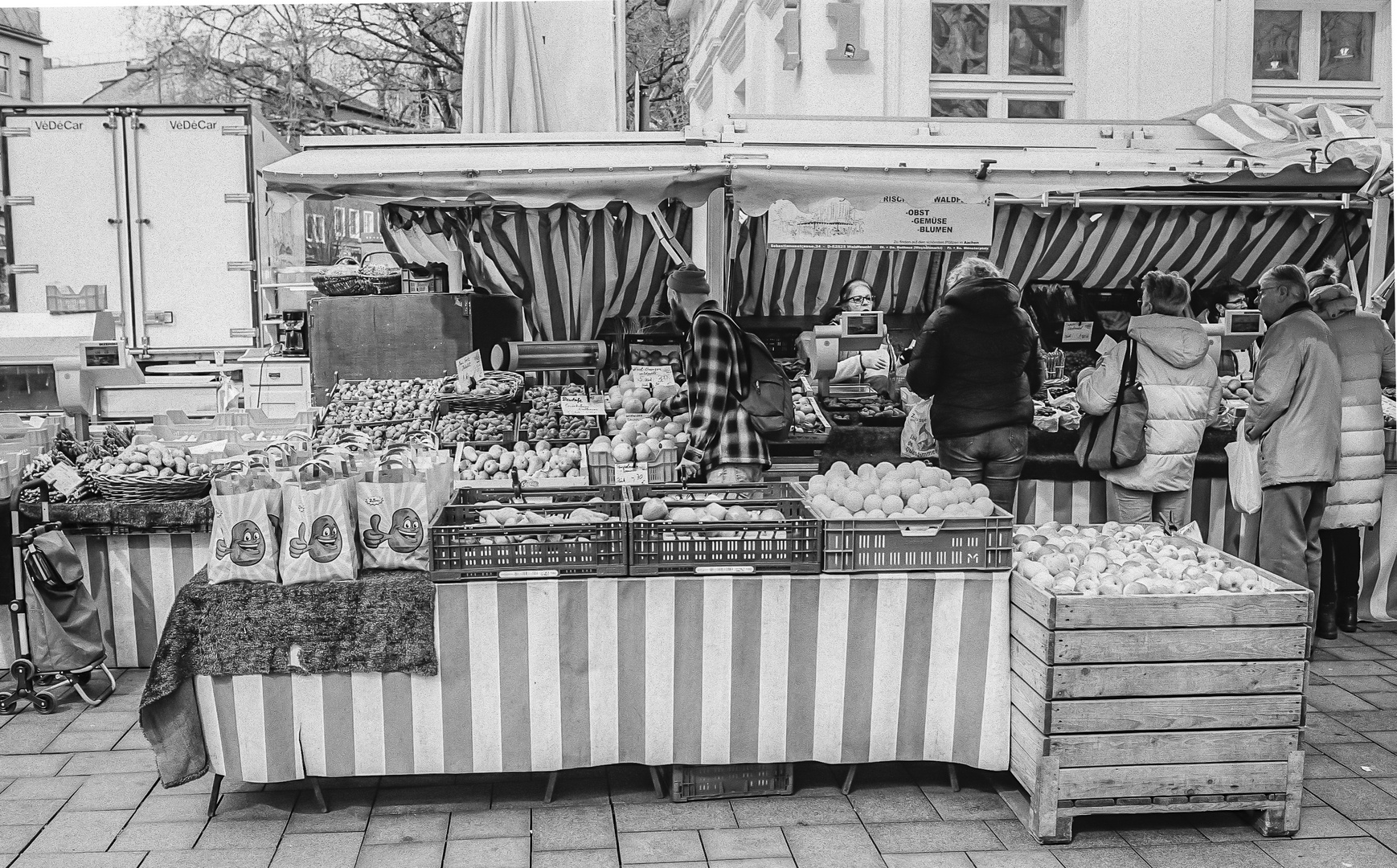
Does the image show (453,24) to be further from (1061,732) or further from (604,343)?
(1061,732)

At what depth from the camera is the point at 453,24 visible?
24469 mm

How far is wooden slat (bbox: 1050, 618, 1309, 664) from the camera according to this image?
4.06 m

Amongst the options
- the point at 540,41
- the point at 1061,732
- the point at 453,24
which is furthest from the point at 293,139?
the point at 1061,732

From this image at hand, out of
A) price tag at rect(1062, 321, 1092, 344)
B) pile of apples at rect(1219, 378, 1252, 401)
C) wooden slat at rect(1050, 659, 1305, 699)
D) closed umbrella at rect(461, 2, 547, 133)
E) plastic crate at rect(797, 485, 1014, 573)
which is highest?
closed umbrella at rect(461, 2, 547, 133)

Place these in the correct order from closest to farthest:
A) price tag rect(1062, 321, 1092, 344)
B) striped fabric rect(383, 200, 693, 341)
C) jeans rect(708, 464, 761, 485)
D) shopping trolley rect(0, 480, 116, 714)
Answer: shopping trolley rect(0, 480, 116, 714)
jeans rect(708, 464, 761, 485)
striped fabric rect(383, 200, 693, 341)
price tag rect(1062, 321, 1092, 344)

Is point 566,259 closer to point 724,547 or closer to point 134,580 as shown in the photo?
point 134,580

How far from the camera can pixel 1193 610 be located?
4102 millimetres

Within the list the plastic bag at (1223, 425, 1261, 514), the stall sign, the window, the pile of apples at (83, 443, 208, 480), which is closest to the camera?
the pile of apples at (83, 443, 208, 480)

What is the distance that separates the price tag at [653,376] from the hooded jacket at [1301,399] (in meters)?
3.45

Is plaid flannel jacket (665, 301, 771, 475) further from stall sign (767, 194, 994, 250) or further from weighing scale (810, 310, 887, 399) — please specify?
weighing scale (810, 310, 887, 399)

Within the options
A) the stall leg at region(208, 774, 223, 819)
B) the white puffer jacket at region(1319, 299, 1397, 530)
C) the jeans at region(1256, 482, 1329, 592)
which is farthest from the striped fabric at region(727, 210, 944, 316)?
the stall leg at region(208, 774, 223, 819)

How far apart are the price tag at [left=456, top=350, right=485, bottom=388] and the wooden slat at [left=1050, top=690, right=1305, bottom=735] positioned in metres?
4.47

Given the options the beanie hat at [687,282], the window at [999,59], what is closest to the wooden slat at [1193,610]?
the beanie hat at [687,282]

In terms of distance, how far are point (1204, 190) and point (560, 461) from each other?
14.1 ft
